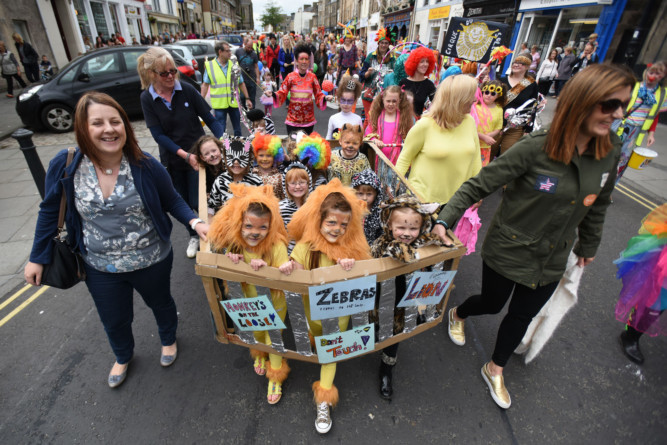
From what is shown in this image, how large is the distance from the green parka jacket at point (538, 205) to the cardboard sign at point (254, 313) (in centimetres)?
107

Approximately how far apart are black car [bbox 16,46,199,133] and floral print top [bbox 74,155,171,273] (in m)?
7.01

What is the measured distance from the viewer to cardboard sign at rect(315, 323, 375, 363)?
1.93 m

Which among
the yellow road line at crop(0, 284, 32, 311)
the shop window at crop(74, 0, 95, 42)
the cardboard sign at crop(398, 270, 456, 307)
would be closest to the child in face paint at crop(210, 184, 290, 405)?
the cardboard sign at crop(398, 270, 456, 307)

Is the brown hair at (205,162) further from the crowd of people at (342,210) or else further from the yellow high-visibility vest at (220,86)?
the yellow high-visibility vest at (220,86)

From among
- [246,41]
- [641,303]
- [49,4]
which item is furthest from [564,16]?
[49,4]

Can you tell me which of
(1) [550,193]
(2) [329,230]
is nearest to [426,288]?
(2) [329,230]

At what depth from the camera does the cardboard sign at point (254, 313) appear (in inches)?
71.4

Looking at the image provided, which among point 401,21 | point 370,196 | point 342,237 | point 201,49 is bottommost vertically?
point 370,196

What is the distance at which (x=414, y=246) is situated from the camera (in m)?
1.87

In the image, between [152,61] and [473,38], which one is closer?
[152,61]

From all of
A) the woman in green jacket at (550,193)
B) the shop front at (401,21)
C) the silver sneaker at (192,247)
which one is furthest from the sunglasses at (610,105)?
the shop front at (401,21)

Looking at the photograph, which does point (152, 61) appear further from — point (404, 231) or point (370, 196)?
point (404, 231)

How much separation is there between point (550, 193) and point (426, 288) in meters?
0.81

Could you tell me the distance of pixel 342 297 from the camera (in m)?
1.73
